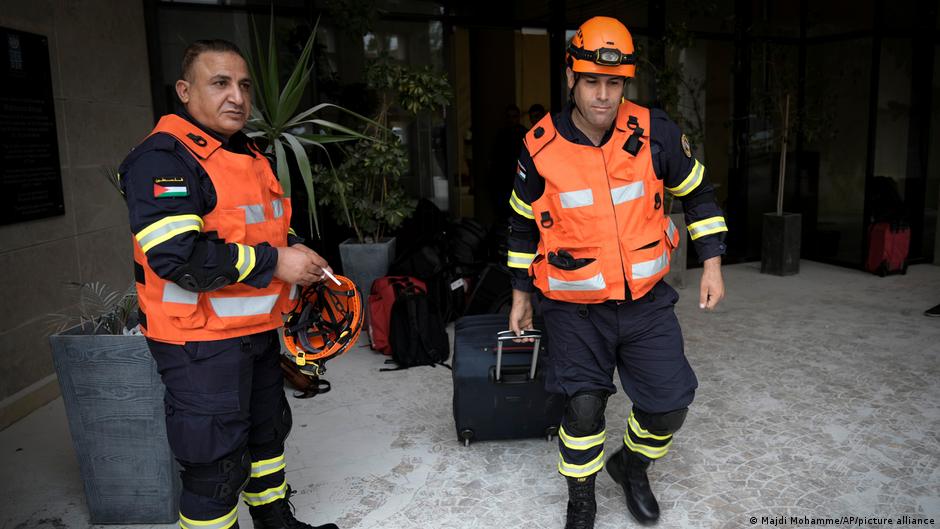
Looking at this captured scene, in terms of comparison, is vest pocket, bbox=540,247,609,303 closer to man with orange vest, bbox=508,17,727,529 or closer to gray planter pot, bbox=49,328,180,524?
man with orange vest, bbox=508,17,727,529

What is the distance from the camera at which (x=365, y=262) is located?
516 cm

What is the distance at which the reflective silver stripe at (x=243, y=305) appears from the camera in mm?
1974

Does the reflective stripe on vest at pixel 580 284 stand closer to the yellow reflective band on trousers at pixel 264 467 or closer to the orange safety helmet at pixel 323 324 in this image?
the orange safety helmet at pixel 323 324

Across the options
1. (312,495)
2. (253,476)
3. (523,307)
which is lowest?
(312,495)

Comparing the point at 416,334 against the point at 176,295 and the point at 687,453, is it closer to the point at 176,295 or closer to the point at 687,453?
the point at 687,453

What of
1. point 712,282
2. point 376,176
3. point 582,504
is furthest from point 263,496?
point 376,176

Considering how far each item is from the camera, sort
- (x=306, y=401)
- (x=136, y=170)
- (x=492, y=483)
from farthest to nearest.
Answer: (x=306, y=401) → (x=492, y=483) → (x=136, y=170)

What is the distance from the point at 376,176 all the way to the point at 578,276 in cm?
323

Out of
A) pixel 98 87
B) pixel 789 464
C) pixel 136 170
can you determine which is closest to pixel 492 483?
pixel 789 464

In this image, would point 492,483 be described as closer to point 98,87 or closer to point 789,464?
point 789,464

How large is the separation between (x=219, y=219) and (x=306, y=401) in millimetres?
2038

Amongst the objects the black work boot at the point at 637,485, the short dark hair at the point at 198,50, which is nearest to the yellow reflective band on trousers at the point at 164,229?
the short dark hair at the point at 198,50

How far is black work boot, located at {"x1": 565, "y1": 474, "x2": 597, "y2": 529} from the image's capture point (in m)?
2.45

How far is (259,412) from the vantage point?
2.22 m
